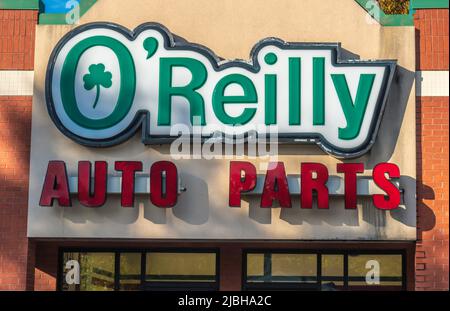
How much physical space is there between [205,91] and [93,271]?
163 inches

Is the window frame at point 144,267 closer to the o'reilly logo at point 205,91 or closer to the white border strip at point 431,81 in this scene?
the o'reilly logo at point 205,91

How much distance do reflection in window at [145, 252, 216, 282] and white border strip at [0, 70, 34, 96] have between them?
3.88m

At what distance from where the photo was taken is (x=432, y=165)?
15633 mm

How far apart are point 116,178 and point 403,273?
5.55 m

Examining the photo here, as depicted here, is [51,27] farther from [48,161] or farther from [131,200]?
[131,200]

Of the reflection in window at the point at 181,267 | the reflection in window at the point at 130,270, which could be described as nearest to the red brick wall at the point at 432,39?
the reflection in window at the point at 181,267

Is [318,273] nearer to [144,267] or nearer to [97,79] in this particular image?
[144,267]

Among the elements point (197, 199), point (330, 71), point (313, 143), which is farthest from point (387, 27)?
point (197, 199)

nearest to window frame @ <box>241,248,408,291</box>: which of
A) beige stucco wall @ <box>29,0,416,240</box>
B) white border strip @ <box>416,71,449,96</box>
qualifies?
beige stucco wall @ <box>29,0,416,240</box>

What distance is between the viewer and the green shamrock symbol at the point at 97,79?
1588 centimetres

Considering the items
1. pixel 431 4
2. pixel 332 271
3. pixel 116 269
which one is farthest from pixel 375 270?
pixel 431 4
